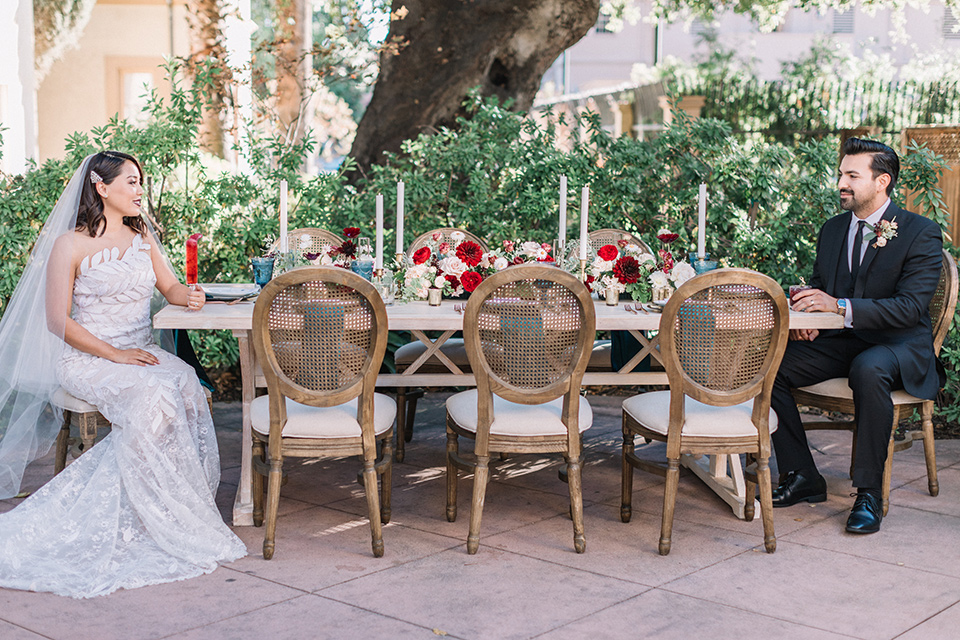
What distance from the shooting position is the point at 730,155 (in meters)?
7.04

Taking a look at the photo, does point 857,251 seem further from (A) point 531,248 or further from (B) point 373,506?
(B) point 373,506

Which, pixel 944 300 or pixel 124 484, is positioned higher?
pixel 944 300

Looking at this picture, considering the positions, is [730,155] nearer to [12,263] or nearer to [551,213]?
[551,213]

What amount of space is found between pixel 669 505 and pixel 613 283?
1072 millimetres

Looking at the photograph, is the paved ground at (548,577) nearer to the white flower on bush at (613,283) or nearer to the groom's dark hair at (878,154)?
the white flower on bush at (613,283)

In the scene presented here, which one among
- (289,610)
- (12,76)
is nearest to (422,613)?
(289,610)

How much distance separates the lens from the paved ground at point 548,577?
3.33 meters

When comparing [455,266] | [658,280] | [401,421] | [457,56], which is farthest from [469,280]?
[457,56]

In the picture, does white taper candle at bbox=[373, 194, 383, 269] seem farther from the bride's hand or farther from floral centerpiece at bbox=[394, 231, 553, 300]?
the bride's hand

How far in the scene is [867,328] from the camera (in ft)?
15.1

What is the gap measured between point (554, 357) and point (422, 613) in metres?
1.12

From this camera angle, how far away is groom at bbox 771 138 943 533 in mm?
4496

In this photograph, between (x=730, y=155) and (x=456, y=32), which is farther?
(x=456, y=32)

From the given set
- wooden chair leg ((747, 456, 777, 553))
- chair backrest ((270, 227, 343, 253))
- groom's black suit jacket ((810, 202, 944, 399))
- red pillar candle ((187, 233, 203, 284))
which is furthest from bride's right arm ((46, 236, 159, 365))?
groom's black suit jacket ((810, 202, 944, 399))
